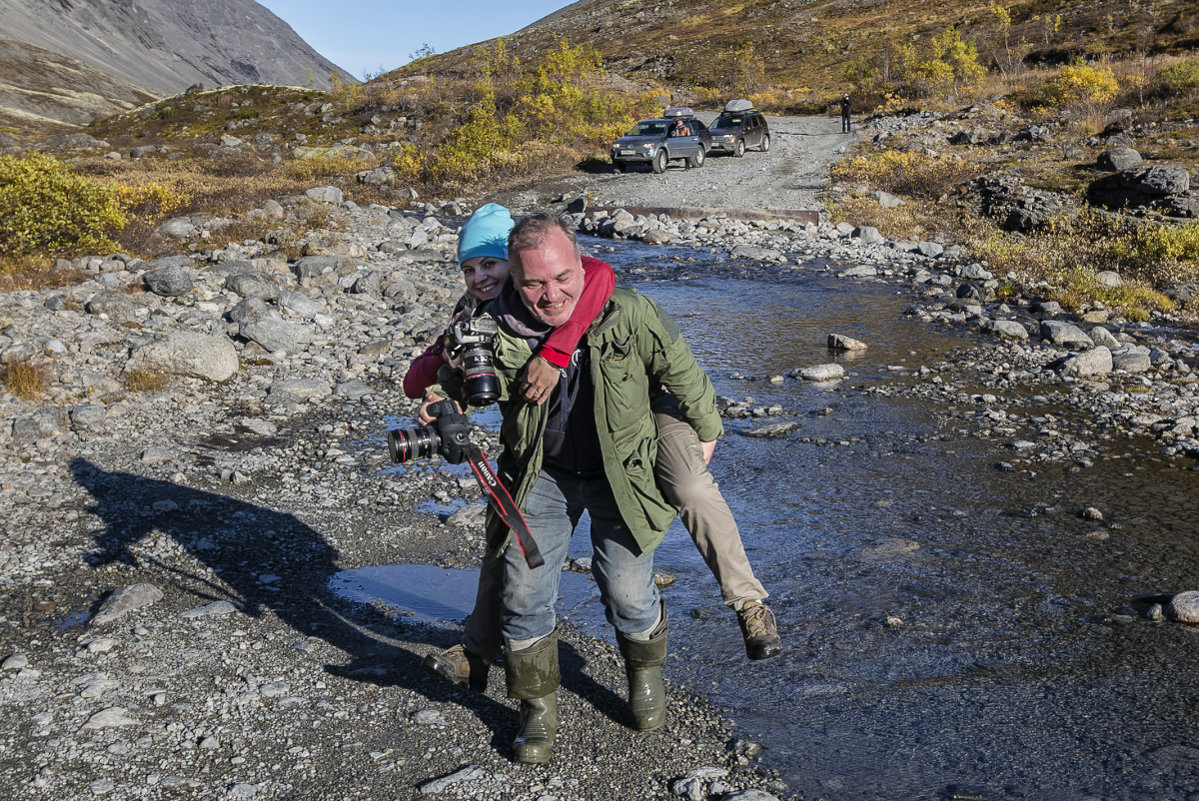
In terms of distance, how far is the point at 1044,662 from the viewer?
4.15 meters

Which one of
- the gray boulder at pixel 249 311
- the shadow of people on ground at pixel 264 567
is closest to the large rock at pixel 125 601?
the shadow of people on ground at pixel 264 567

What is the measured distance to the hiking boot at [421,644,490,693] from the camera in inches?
148

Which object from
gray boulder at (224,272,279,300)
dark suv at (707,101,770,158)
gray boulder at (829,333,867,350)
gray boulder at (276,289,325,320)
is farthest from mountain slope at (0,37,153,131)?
gray boulder at (829,333,867,350)

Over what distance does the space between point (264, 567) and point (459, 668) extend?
1905 millimetres

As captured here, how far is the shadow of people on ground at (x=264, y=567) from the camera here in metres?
4.01

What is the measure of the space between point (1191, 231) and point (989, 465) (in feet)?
31.7

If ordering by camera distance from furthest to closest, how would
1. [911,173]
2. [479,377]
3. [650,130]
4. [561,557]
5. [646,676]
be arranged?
[650,130], [911,173], [646,676], [561,557], [479,377]

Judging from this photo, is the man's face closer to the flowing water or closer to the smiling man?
the smiling man

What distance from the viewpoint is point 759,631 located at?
3.30 meters

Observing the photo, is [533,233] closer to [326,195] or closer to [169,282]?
[169,282]

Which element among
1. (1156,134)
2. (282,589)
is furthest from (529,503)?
(1156,134)

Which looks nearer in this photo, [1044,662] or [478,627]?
[478,627]

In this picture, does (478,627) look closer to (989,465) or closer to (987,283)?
(989,465)

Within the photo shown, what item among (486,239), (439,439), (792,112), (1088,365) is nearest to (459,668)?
(439,439)
